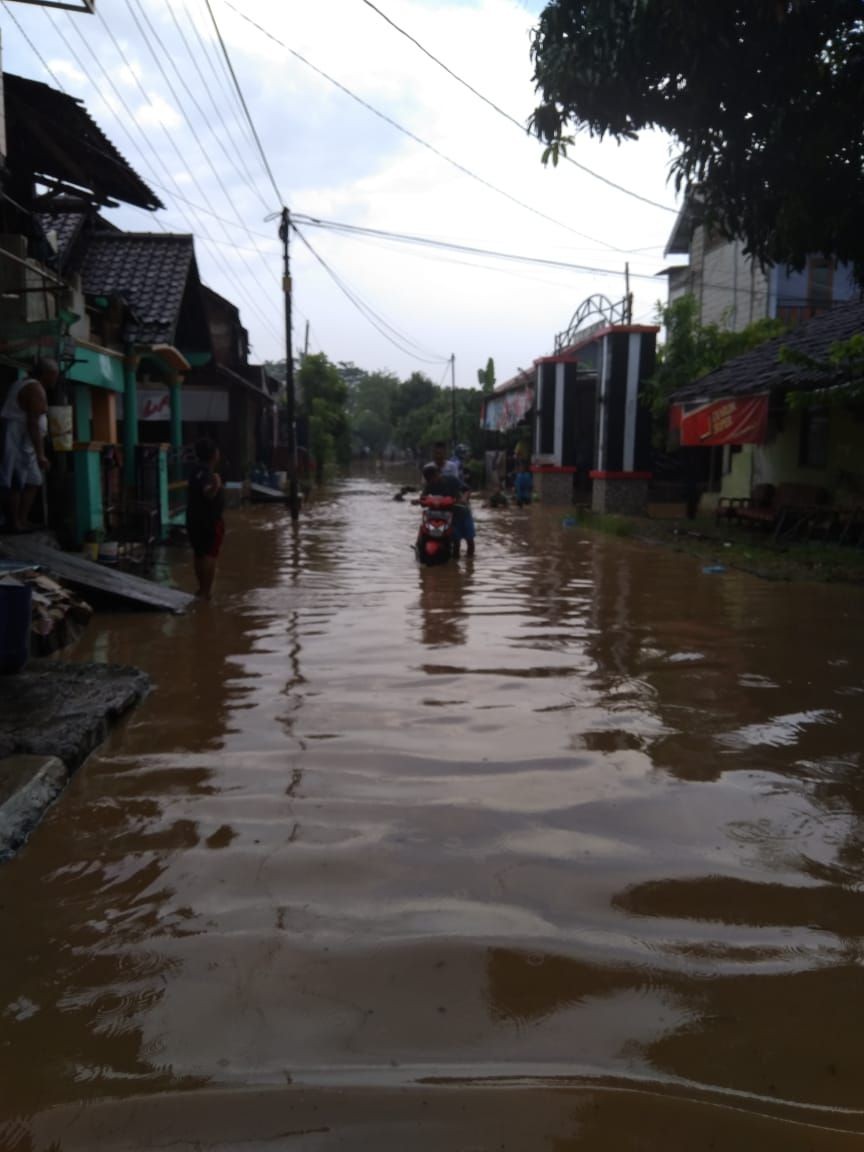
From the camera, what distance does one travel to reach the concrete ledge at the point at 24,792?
3.88 m

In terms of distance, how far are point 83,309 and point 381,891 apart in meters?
11.2

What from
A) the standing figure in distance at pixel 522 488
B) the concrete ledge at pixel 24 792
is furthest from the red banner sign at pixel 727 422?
the concrete ledge at pixel 24 792

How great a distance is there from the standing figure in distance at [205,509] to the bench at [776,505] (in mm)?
10399

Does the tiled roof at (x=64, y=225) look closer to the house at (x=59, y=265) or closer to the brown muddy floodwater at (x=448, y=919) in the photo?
the house at (x=59, y=265)

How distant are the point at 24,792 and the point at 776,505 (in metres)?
16.3

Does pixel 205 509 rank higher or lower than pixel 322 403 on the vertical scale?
lower

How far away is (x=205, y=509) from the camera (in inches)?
379

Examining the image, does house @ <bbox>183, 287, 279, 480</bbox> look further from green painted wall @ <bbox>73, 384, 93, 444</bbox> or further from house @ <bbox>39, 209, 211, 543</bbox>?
green painted wall @ <bbox>73, 384, 93, 444</bbox>

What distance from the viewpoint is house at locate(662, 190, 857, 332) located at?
1070 inches

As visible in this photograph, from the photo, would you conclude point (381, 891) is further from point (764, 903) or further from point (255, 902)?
point (764, 903)

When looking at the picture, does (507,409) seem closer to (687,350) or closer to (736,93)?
(687,350)

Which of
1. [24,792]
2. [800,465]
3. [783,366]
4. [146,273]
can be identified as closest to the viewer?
[24,792]

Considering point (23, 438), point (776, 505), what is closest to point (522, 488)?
point (776, 505)

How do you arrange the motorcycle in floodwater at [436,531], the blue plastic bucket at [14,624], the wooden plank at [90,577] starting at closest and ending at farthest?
the blue plastic bucket at [14,624], the wooden plank at [90,577], the motorcycle in floodwater at [436,531]
